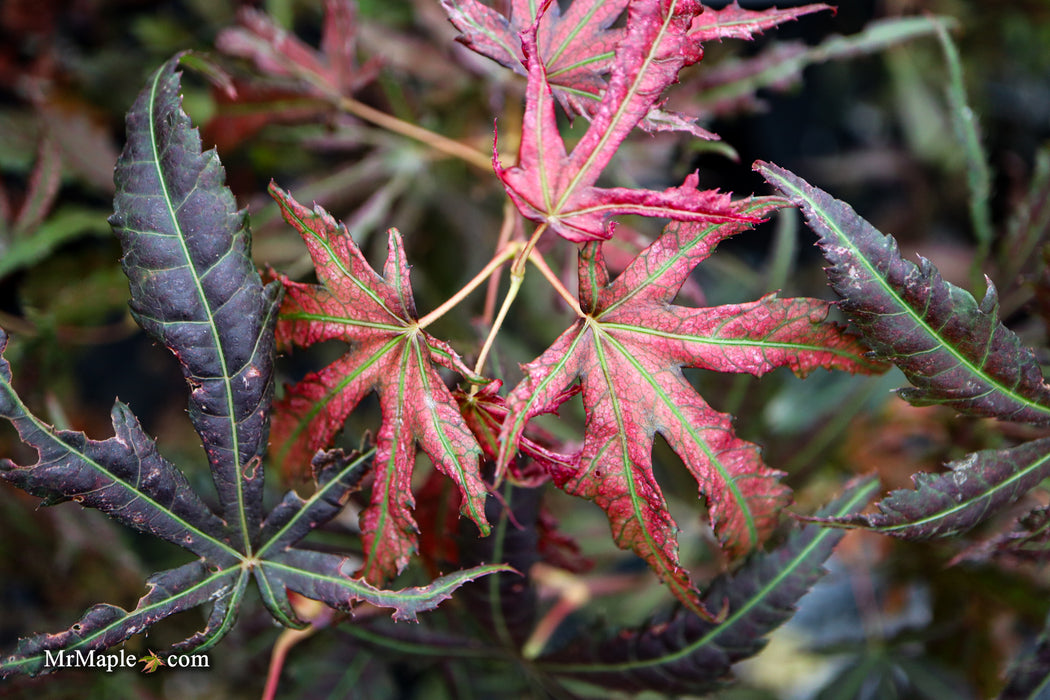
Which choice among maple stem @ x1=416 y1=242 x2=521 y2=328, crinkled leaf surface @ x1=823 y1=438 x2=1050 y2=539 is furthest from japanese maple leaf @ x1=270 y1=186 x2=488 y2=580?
crinkled leaf surface @ x1=823 y1=438 x2=1050 y2=539

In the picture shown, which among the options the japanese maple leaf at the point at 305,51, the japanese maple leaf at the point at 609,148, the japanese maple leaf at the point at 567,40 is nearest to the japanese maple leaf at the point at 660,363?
the japanese maple leaf at the point at 609,148

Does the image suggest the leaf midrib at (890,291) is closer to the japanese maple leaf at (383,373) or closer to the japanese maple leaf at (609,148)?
the japanese maple leaf at (609,148)

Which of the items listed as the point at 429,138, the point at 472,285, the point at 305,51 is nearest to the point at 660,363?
the point at 472,285

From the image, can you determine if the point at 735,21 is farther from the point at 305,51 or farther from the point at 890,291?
the point at 305,51

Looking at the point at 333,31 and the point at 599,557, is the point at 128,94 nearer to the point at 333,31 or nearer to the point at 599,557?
the point at 333,31

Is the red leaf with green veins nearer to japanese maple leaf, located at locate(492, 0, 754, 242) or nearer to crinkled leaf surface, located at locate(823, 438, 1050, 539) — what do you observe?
japanese maple leaf, located at locate(492, 0, 754, 242)

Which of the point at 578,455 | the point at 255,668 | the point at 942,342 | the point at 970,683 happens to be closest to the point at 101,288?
the point at 255,668
